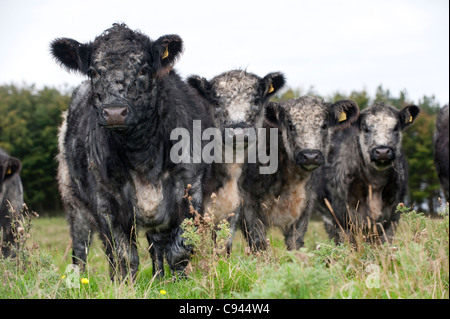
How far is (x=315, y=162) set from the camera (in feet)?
21.8

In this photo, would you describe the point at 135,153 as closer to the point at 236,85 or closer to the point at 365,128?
the point at 236,85

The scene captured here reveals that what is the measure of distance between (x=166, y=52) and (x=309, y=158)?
2.20m

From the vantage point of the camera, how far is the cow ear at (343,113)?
7.59 meters

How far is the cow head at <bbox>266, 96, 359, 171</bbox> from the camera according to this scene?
6754mm

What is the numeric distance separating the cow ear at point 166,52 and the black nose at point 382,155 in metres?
3.08

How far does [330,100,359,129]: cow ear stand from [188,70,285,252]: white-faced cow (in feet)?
3.70

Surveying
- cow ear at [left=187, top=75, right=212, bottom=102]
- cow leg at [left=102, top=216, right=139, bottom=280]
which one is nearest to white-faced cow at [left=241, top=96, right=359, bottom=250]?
cow ear at [left=187, top=75, right=212, bottom=102]

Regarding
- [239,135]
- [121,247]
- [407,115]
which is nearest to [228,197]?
[239,135]

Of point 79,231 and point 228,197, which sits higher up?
point 228,197

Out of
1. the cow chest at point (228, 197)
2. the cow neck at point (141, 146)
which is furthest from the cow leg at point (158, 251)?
the cow neck at point (141, 146)

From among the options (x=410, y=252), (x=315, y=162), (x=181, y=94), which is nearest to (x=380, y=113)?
(x=315, y=162)

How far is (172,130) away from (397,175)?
3750mm

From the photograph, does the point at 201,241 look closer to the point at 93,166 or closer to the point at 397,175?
the point at 93,166

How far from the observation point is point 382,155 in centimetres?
718
